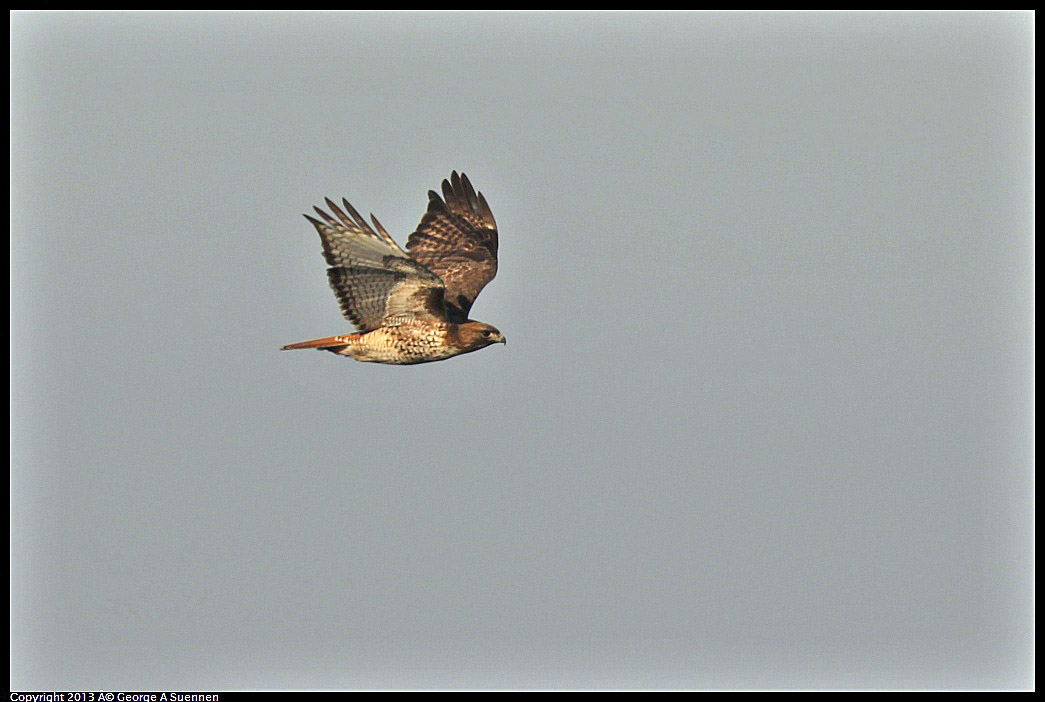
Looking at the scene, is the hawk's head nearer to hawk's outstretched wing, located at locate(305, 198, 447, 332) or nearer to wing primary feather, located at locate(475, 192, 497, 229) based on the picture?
hawk's outstretched wing, located at locate(305, 198, 447, 332)

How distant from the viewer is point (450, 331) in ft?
50.6

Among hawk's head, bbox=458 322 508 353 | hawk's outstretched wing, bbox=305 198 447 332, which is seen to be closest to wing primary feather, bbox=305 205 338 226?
hawk's outstretched wing, bbox=305 198 447 332

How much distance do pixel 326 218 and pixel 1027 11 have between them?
33.1 ft

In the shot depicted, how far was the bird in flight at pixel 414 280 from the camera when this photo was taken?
14.2m

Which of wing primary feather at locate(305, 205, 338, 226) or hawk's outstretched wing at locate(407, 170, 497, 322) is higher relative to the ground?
hawk's outstretched wing at locate(407, 170, 497, 322)

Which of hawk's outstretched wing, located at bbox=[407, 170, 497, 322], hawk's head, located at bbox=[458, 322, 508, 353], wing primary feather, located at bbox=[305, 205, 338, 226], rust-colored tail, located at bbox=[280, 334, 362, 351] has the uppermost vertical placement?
hawk's outstretched wing, located at bbox=[407, 170, 497, 322]

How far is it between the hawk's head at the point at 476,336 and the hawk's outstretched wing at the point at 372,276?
0.36m

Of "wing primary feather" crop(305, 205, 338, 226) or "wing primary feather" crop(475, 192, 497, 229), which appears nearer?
"wing primary feather" crop(305, 205, 338, 226)

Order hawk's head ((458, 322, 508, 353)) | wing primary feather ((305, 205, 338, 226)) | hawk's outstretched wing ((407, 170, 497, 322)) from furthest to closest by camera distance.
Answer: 1. hawk's outstretched wing ((407, 170, 497, 322))
2. hawk's head ((458, 322, 508, 353))
3. wing primary feather ((305, 205, 338, 226))

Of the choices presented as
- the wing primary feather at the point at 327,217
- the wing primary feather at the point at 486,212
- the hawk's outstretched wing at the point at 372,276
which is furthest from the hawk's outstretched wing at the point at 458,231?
the wing primary feather at the point at 327,217

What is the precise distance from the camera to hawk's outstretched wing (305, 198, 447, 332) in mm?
14016
